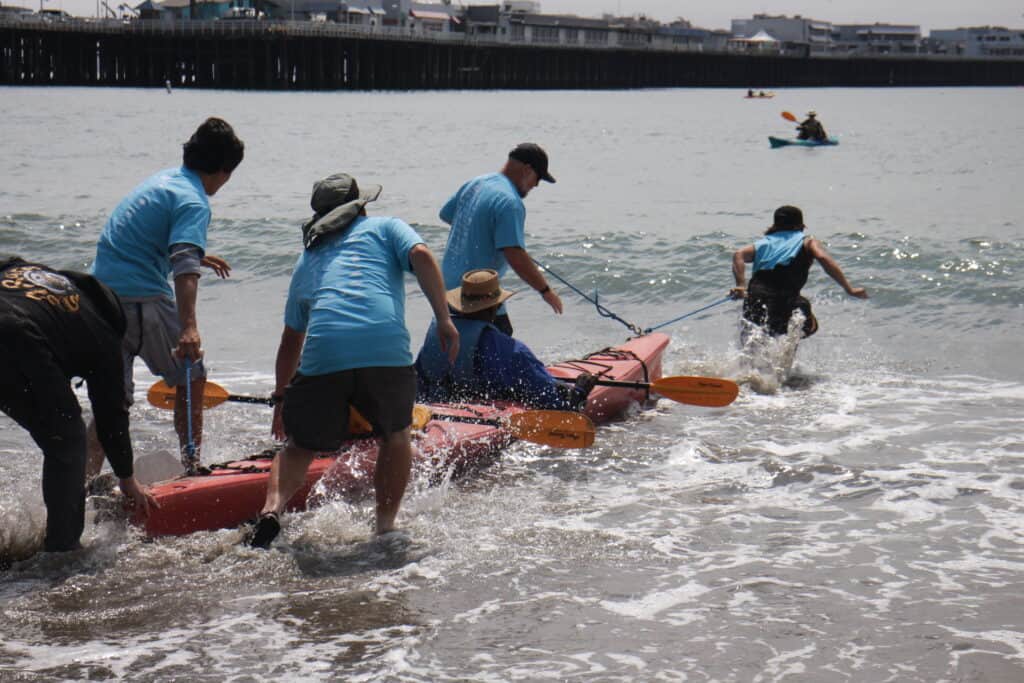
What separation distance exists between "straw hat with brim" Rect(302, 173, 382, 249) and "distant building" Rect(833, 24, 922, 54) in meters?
159

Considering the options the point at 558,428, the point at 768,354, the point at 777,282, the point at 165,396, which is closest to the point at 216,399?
the point at 165,396

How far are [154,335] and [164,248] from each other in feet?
1.16

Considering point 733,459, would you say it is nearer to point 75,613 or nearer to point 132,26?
point 75,613

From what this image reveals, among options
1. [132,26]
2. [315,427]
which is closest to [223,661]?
[315,427]

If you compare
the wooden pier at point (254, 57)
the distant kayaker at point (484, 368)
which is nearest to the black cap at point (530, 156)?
the distant kayaker at point (484, 368)

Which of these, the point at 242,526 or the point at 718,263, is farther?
the point at 718,263

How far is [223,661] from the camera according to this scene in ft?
13.2

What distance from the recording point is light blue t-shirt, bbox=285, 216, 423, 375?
4.68 metres

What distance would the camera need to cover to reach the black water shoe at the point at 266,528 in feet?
15.9

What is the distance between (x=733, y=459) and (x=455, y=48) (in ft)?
281

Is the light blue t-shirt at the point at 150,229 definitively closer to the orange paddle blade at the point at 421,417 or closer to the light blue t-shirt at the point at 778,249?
the orange paddle blade at the point at 421,417

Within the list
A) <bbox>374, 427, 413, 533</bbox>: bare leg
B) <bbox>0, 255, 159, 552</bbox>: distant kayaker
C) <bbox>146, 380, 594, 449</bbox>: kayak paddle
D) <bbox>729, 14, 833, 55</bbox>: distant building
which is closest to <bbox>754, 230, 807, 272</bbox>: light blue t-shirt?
<bbox>146, 380, 594, 449</bbox>: kayak paddle

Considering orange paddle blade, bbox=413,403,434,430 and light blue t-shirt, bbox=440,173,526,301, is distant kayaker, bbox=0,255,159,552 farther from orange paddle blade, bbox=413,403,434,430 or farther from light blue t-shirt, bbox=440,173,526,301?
light blue t-shirt, bbox=440,173,526,301

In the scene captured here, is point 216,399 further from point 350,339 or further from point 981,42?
point 981,42
